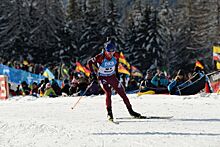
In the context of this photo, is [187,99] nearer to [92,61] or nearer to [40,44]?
[92,61]

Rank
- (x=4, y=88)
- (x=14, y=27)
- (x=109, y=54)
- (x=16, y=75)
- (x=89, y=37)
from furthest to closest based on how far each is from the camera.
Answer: (x=89, y=37)
(x=14, y=27)
(x=16, y=75)
(x=4, y=88)
(x=109, y=54)

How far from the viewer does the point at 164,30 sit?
2122 inches

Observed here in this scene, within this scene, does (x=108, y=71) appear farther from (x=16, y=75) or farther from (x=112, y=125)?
(x=16, y=75)

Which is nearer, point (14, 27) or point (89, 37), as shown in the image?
point (14, 27)

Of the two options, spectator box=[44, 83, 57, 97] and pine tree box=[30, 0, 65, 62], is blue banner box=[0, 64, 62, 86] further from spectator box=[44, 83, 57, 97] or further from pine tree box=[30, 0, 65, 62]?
pine tree box=[30, 0, 65, 62]

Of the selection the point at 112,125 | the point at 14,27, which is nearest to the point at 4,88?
the point at 112,125

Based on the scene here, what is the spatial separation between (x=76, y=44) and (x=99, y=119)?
4287 centimetres

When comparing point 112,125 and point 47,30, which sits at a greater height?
point 47,30

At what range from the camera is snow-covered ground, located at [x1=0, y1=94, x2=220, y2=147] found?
6.90m

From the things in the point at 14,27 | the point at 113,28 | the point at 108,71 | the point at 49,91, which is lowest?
the point at 49,91

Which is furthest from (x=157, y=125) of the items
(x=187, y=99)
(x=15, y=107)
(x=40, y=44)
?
(x=40, y=44)

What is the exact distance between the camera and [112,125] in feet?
28.0

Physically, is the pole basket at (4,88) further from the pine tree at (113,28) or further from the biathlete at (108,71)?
the pine tree at (113,28)

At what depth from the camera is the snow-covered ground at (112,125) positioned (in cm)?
690
